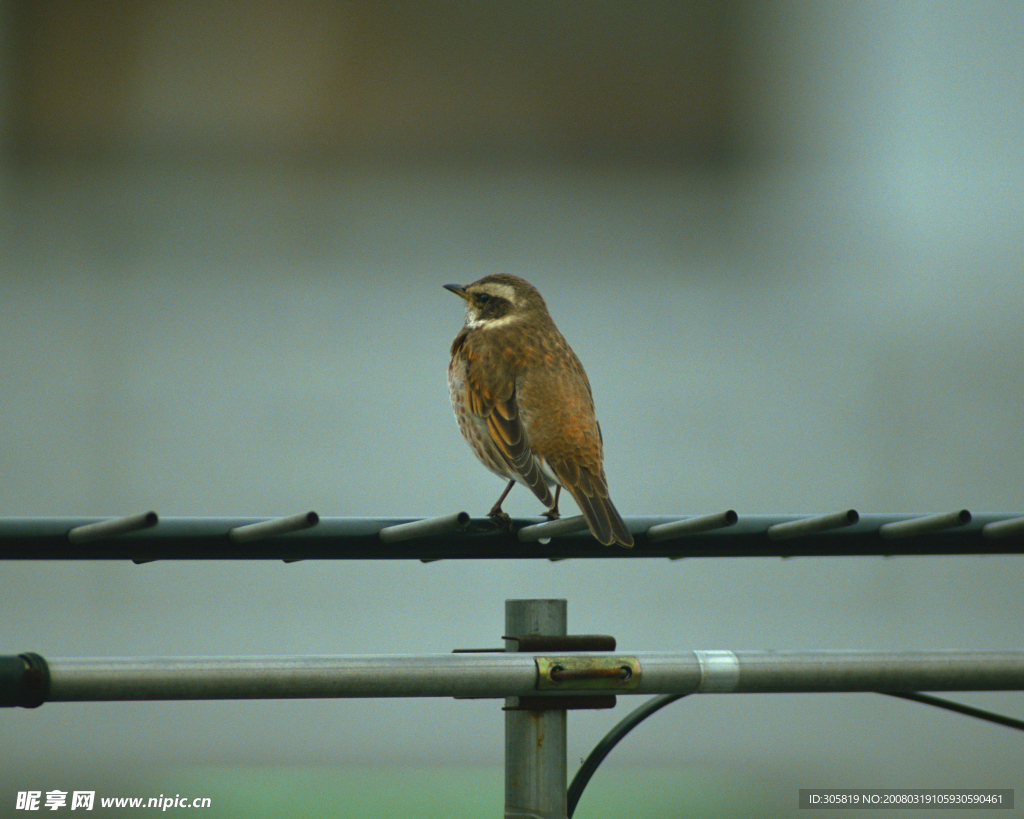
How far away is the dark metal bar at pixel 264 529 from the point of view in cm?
124

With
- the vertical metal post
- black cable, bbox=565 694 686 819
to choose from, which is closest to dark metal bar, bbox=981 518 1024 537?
black cable, bbox=565 694 686 819

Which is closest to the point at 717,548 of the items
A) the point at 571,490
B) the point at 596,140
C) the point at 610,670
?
the point at 610,670

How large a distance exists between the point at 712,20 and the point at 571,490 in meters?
4.34

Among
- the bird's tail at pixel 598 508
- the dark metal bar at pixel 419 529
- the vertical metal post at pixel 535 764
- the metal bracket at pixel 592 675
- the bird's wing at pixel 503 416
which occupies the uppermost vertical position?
the bird's wing at pixel 503 416

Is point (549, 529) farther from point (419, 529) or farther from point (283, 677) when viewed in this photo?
point (283, 677)

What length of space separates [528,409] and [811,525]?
2173 millimetres

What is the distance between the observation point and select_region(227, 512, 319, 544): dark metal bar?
124 cm

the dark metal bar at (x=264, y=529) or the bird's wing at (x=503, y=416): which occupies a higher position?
the bird's wing at (x=503, y=416)

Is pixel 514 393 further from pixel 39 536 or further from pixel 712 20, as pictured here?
pixel 712 20

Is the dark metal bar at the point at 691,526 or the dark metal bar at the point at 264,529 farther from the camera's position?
the dark metal bar at the point at 691,526

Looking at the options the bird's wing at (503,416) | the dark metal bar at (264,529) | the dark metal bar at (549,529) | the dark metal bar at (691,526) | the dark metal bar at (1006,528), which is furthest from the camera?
the bird's wing at (503,416)

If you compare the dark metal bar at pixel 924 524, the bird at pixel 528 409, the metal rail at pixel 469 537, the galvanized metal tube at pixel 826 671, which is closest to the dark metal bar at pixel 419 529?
the metal rail at pixel 469 537

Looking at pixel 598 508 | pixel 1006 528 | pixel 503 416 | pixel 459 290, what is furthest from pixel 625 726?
pixel 459 290

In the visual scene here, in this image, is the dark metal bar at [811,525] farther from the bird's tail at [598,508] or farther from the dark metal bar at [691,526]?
the bird's tail at [598,508]
